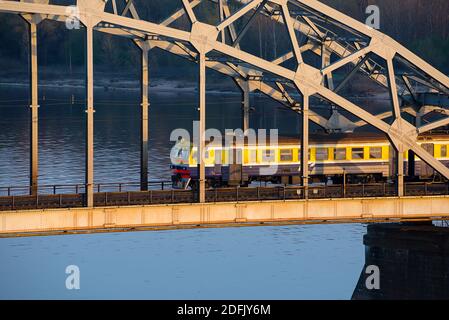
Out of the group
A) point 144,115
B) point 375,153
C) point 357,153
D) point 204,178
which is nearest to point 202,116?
point 204,178

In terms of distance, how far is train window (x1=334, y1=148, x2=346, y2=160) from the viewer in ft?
261

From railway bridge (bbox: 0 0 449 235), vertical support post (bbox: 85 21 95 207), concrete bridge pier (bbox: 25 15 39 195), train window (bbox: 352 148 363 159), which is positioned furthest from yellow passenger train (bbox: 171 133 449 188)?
vertical support post (bbox: 85 21 95 207)

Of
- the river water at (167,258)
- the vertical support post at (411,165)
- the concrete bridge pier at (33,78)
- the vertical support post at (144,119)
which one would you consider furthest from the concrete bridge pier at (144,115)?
the vertical support post at (411,165)

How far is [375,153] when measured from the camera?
80500 mm

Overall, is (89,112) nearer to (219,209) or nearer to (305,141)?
(219,209)

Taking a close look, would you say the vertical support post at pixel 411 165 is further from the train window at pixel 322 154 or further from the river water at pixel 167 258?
the river water at pixel 167 258

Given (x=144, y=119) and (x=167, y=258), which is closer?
(x=144, y=119)

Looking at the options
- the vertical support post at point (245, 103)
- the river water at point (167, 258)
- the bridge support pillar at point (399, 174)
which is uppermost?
the vertical support post at point (245, 103)

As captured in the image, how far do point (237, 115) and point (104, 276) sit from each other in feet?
261

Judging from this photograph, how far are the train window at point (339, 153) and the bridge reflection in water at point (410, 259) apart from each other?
4.82 m

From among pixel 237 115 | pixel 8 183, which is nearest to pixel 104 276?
pixel 8 183

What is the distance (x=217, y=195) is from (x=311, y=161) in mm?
12404

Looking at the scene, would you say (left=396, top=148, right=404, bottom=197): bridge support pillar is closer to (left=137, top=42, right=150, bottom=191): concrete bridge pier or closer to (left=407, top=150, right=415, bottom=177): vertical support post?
(left=407, top=150, right=415, bottom=177): vertical support post

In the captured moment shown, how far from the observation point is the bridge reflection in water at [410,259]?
7406 centimetres
